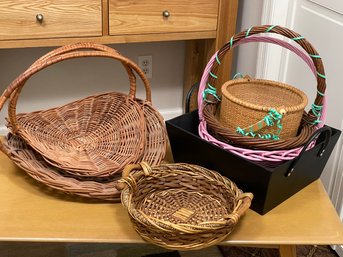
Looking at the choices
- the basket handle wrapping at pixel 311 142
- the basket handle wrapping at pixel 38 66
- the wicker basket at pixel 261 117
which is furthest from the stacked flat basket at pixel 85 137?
the basket handle wrapping at pixel 311 142

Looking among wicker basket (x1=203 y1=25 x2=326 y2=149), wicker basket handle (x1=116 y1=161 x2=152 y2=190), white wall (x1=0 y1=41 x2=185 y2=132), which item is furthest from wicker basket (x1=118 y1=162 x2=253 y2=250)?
white wall (x1=0 y1=41 x2=185 y2=132)

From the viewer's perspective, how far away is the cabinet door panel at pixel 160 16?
1.59 metres

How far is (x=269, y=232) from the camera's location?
3.23 feet

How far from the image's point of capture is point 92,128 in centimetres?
130

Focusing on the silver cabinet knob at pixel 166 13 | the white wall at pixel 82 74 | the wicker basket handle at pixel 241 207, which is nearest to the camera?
the wicker basket handle at pixel 241 207

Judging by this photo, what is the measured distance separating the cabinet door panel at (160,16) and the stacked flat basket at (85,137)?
376 millimetres

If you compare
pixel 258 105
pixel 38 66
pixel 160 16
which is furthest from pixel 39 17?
pixel 258 105

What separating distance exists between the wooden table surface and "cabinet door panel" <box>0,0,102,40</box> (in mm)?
614

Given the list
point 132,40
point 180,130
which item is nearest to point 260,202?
point 180,130

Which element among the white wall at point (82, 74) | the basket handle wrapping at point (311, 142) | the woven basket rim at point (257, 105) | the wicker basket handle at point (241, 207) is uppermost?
the woven basket rim at point (257, 105)

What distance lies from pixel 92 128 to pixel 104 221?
0.37 meters

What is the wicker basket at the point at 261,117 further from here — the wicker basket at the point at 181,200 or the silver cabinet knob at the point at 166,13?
the silver cabinet knob at the point at 166,13

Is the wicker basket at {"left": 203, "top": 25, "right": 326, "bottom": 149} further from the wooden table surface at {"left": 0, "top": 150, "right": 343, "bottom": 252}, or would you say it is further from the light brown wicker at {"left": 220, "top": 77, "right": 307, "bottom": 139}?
the wooden table surface at {"left": 0, "top": 150, "right": 343, "bottom": 252}

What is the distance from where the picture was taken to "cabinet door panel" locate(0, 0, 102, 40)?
58.7 inches
